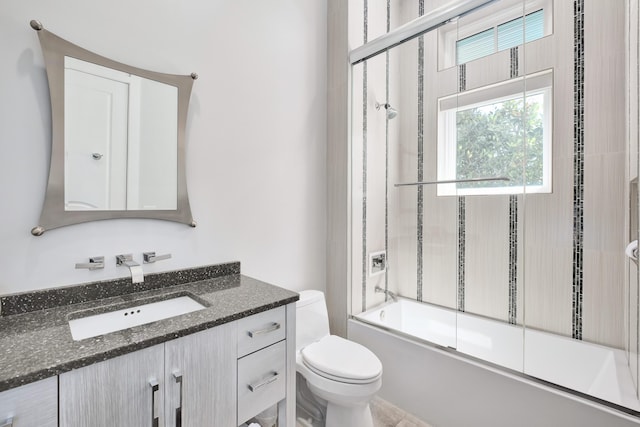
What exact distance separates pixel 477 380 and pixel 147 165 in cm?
194

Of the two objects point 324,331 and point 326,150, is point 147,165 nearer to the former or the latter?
point 326,150

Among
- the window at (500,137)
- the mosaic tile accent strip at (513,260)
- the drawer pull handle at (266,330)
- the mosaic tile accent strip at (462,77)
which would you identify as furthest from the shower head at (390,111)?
the drawer pull handle at (266,330)

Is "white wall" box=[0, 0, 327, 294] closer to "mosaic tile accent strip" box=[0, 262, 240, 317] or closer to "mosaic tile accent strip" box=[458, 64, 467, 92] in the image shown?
"mosaic tile accent strip" box=[0, 262, 240, 317]

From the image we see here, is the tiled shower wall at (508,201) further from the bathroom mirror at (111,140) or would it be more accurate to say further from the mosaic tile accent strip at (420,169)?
the bathroom mirror at (111,140)

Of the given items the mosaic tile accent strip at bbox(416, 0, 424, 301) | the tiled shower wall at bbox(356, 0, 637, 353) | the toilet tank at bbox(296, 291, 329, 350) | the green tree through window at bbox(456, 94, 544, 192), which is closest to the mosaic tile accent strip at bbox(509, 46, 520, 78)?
the tiled shower wall at bbox(356, 0, 637, 353)

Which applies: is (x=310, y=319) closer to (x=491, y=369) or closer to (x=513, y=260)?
(x=491, y=369)

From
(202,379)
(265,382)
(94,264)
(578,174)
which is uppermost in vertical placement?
(578,174)

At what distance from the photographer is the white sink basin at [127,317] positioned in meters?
1.04

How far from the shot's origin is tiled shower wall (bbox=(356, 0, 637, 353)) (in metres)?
1.67

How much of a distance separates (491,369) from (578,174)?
4.11 ft

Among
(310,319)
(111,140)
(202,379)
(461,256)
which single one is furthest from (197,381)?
(461,256)

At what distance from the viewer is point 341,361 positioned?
1501mm

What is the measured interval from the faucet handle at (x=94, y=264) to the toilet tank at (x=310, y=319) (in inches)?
38.2

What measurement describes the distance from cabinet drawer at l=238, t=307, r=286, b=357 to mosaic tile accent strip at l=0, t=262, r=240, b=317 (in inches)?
20.8
